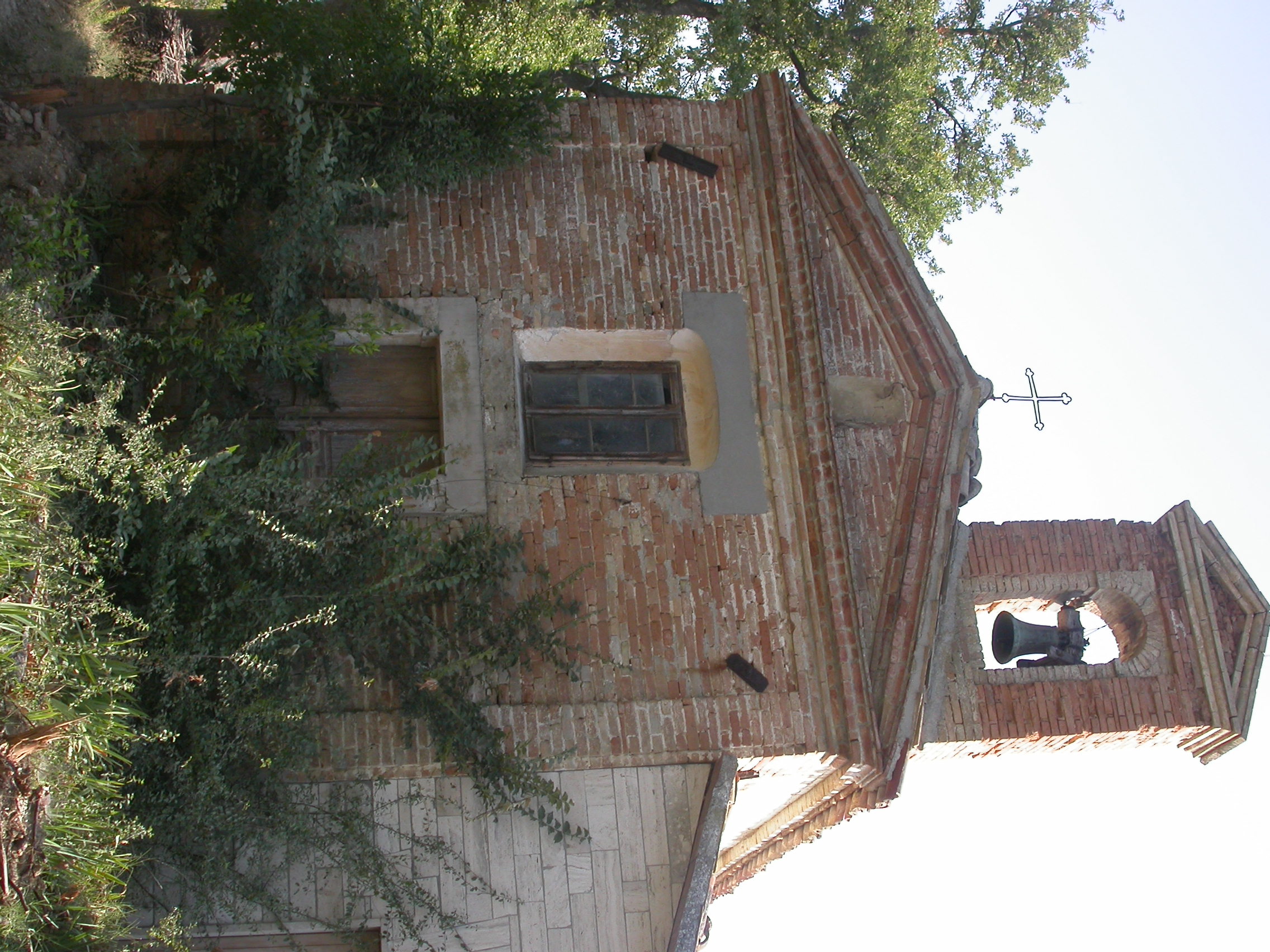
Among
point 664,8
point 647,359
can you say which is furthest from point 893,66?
point 647,359

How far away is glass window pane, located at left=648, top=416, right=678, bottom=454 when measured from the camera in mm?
7980

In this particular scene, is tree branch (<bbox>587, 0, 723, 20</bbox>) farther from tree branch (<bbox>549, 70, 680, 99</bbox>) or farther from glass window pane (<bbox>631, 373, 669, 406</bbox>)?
glass window pane (<bbox>631, 373, 669, 406</bbox>)

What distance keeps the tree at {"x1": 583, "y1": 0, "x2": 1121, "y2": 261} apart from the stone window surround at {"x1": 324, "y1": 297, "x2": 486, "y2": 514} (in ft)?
20.7

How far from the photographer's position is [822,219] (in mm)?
8438

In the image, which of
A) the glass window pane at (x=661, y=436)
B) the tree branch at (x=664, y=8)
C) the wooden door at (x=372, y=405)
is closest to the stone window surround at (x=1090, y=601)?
the glass window pane at (x=661, y=436)

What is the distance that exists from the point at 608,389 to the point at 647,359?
40cm

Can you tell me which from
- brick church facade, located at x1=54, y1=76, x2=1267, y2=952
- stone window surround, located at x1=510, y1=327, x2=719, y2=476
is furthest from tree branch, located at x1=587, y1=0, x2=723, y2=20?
stone window surround, located at x1=510, y1=327, x2=719, y2=476

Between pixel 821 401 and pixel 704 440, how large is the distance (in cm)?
95

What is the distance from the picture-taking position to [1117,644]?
8.36m

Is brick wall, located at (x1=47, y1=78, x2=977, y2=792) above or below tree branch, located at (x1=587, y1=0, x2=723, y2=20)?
below

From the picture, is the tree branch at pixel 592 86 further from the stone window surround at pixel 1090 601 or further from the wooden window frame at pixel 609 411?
the stone window surround at pixel 1090 601

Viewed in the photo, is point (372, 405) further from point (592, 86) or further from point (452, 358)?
point (592, 86)

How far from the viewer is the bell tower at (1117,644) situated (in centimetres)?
780

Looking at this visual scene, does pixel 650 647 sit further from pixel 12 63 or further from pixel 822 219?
pixel 12 63
